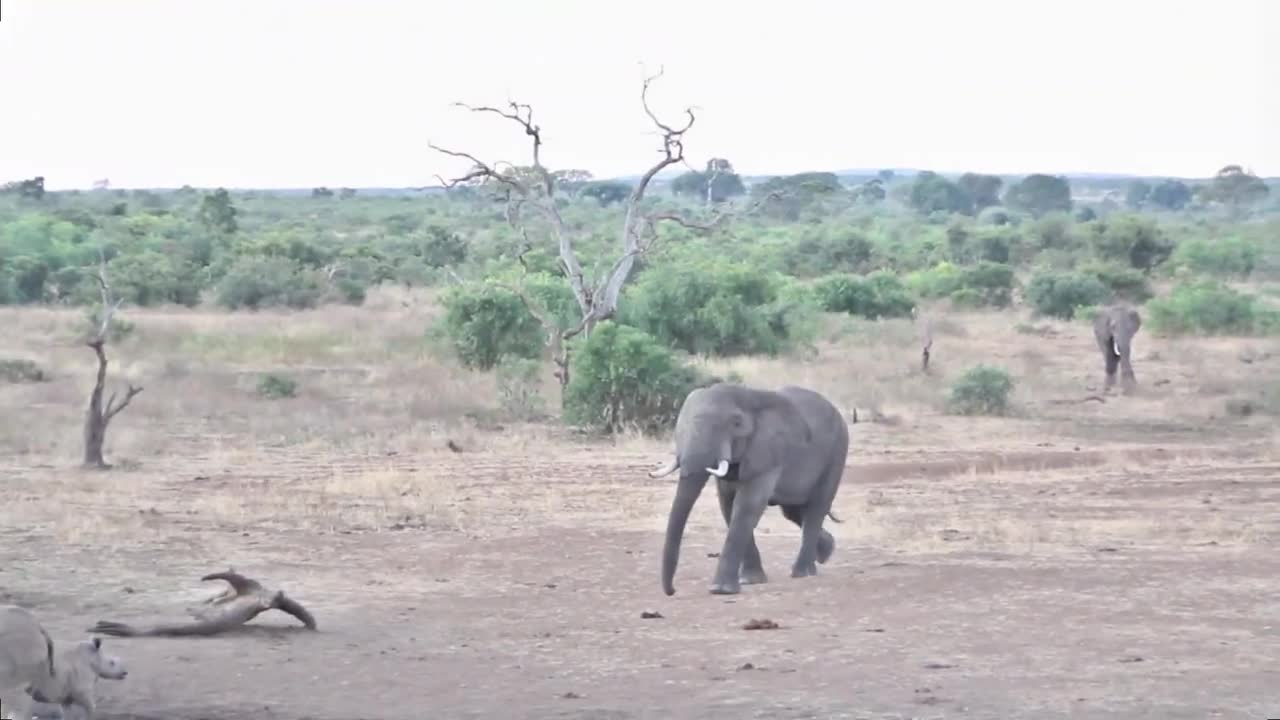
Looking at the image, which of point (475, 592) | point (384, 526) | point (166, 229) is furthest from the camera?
point (166, 229)

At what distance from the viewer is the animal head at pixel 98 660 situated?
9.21 metres

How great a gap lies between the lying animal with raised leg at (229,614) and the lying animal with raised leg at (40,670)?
2.22 m

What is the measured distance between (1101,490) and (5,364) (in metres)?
16.8

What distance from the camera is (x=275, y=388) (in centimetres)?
2783

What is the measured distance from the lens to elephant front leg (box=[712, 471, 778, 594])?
1342cm

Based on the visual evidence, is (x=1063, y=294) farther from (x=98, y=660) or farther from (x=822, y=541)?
(x=98, y=660)

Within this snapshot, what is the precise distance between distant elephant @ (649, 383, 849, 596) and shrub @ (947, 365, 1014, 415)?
12.4 m

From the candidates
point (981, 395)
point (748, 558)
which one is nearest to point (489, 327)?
point (981, 395)

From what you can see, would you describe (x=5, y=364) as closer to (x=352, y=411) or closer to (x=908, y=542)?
(x=352, y=411)

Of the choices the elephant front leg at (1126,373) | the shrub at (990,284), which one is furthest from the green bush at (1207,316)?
the elephant front leg at (1126,373)

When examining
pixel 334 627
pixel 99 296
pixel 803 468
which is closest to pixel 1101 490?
pixel 803 468

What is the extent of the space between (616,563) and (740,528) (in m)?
1.71

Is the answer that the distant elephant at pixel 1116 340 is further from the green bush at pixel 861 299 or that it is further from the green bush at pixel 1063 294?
the green bush at pixel 1063 294

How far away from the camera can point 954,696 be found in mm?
10117
